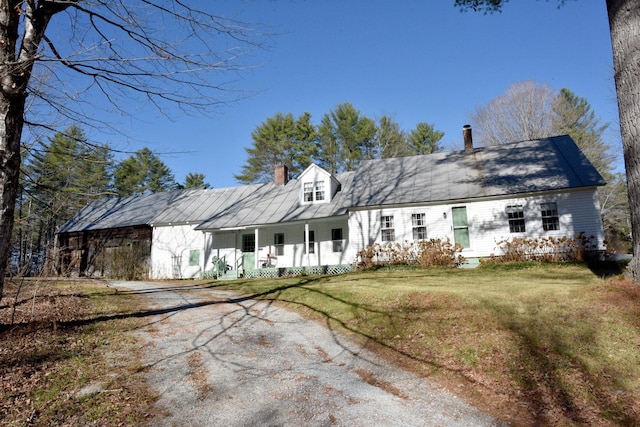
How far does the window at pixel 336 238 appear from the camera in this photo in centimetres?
1964

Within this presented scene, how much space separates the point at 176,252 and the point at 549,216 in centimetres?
2000

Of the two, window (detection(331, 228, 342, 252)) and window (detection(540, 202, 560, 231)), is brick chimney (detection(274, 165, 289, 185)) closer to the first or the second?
window (detection(331, 228, 342, 252))

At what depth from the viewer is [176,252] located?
75.9 ft

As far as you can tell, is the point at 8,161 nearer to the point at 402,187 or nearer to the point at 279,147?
the point at 402,187

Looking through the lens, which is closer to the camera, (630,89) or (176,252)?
(630,89)

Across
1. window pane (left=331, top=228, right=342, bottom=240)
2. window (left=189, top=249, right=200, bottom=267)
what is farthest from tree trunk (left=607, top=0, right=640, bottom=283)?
window (left=189, top=249, right=200, bottom=267)

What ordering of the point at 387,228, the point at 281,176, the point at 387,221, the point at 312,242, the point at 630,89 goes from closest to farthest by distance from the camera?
the point at 630,89
the point at 387,228
the point at 387,221
the point at 312,242
the point at 281,176

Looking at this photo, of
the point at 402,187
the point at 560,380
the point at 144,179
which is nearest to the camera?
the point at 560,380

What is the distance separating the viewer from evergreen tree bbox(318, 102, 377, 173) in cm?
3531

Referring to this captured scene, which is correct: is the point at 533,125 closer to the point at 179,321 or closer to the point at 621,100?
the point at 621,100

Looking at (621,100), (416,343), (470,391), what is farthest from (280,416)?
(621,100)

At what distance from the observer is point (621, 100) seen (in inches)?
291

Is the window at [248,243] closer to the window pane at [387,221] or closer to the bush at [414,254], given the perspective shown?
the bush at [414,254]

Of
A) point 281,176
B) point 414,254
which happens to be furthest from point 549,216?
point 281,176
